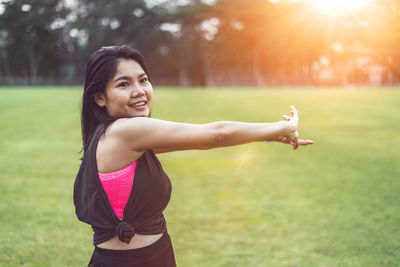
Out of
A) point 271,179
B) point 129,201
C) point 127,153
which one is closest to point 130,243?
point 129,201

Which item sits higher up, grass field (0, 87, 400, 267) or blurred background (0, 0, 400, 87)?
blurred background (0, 0, 400, 87)

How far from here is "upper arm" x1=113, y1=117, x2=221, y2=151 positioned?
5.46ft

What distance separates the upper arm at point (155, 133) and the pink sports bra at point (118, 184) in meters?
0.11

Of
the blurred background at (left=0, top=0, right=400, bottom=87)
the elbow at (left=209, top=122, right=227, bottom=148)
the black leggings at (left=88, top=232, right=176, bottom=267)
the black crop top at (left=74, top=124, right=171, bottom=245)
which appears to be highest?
the blurred background at (left=0, top=0, right=400, bottom=87)

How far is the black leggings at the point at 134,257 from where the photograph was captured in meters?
1.78

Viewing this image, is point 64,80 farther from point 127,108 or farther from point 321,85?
point 127,108

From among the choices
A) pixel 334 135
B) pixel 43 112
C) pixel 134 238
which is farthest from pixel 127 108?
pixel 43 112

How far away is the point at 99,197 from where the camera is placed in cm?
171

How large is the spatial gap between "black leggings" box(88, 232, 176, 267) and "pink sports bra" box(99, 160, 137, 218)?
237 mm

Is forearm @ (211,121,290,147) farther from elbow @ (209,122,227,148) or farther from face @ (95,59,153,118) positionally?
face @ (95,59,153,118)

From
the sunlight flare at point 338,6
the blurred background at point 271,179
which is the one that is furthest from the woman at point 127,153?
the sunlight flare at point 338,6

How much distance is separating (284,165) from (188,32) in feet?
138

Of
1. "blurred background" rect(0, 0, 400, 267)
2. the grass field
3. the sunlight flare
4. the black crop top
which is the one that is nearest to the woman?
the black crop top

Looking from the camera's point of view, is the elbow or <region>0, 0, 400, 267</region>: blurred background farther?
<region>0, 0, 400, 267</region>: blurred background
